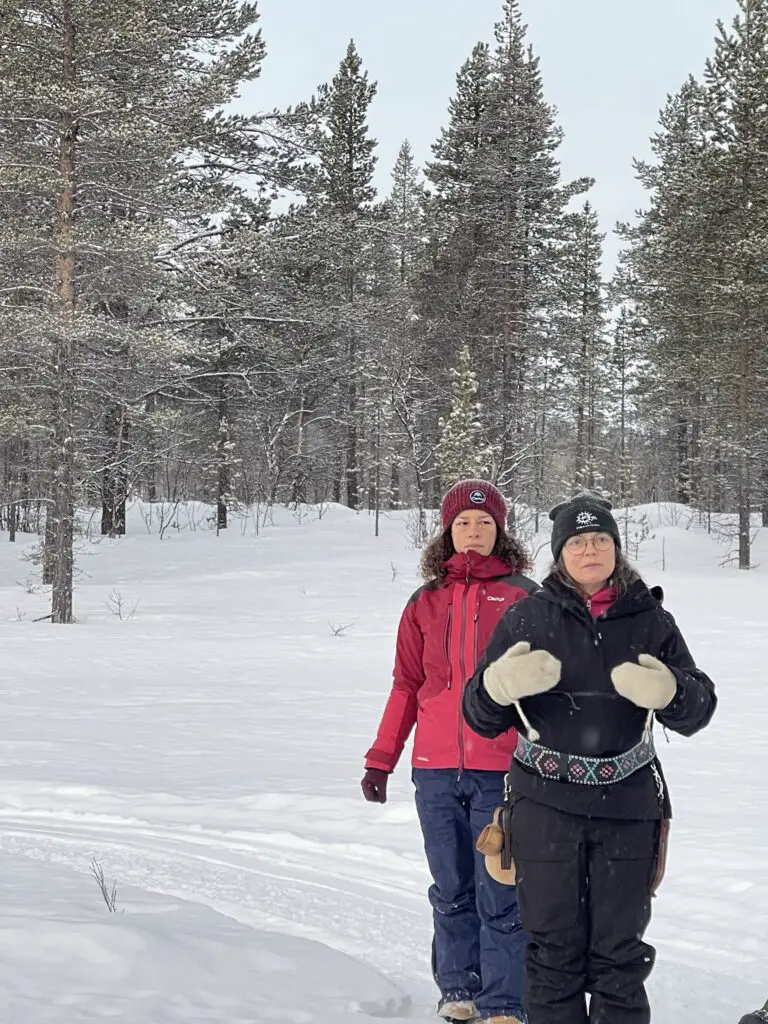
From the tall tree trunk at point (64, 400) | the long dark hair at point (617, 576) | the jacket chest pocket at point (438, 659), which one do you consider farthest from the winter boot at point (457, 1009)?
the tall tree trunk at point (64, 400)

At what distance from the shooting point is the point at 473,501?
135 inches

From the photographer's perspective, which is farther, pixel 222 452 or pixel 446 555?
pixel 222 452

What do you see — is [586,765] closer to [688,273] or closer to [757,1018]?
[757,1018]

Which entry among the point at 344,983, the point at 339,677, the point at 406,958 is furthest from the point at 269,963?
the point at 339,677

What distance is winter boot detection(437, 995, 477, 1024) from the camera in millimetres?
3129

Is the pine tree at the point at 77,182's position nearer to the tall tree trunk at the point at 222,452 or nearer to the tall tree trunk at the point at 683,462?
the tall tree trunk at the point at 222,452

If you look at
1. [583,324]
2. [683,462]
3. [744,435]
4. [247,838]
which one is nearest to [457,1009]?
[247,838]

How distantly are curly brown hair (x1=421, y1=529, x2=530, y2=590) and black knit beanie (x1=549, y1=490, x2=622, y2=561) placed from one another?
56 centimetres

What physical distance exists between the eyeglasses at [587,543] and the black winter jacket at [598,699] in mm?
130

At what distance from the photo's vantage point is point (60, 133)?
1380cm

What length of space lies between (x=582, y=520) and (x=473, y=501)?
2.33 ft

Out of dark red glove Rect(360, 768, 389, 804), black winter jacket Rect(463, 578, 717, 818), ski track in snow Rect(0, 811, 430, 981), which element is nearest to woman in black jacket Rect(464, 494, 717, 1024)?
black winter jacket Rect(463, 578, 717, 818)

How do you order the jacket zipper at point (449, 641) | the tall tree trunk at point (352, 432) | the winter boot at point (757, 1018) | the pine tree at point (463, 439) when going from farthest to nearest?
the tall tree trunk at point (352, 432), the pine tree at point (463, 439), the jacket zipper at point (449, 641), the winter boot at point (757, 1018)

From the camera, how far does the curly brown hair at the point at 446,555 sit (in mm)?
3416
